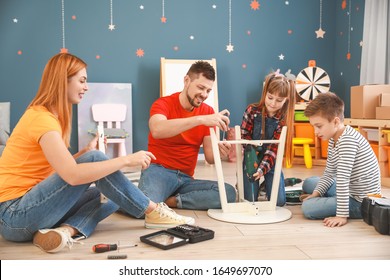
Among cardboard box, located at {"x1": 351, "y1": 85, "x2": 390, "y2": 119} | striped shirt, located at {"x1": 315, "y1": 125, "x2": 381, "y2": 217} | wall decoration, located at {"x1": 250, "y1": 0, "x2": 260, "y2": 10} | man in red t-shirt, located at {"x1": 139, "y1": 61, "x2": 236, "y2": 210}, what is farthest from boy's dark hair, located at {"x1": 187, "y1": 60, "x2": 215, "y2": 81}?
wall decoration, located at {"x1": 250, "y1": 0, "x2": 260, "y2": 10}

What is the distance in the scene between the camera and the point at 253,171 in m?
1.82

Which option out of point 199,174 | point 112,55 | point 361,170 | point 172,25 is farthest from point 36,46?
point 361,170

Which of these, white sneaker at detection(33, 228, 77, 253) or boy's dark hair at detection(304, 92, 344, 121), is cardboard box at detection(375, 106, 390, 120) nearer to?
boy's dark hair at detection(304, 92, 344, 121)

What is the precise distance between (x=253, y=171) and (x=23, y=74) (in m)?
2.57

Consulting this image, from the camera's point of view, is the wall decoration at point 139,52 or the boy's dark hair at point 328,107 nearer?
the boy's dark hair at point 328,107

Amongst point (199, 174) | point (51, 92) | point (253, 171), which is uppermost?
point (51, 92)

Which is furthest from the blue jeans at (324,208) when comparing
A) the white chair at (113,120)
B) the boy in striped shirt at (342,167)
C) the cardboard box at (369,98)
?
the white chair at (113,120)

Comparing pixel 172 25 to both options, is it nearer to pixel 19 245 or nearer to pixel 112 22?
pixel 112 22

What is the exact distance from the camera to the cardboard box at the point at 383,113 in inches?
104

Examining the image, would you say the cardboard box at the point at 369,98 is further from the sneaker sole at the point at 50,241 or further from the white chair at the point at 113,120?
the sneaker sole at the point at 50,241

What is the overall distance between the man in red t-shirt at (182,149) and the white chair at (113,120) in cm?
159

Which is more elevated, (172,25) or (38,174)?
(172,25)

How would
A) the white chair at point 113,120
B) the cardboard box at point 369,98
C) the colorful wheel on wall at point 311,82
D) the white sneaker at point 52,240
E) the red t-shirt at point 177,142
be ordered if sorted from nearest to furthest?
the white sneaker at point 52,240 < the red t-shirt at point 177,142 < the cardboard box at point 369,98 < the white chair at point 113,120 < the colorful wheel on wall at point 311,82
